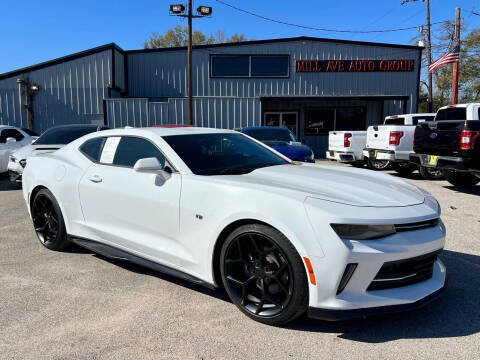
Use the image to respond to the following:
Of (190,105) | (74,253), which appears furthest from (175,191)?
(190,105)

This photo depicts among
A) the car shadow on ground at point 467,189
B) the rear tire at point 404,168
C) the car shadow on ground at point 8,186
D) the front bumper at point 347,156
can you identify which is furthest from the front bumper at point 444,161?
the car shadow on ground at point 8,186

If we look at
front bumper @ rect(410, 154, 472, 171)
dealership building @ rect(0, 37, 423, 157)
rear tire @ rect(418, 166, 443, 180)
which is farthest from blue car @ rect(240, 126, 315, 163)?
dealership building @ rect(0, 37, 423, 157)

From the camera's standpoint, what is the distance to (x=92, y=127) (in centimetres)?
905

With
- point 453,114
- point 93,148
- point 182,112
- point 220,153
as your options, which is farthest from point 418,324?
point 182,112

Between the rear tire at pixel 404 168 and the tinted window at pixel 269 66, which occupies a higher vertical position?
the tinted window at pixel 269 66

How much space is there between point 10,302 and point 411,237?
3.21 metres

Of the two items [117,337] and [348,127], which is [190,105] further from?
[117,337]

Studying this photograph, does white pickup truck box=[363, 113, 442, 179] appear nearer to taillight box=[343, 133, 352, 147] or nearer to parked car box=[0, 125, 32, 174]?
taillight box=[343, 133, 352, 147]

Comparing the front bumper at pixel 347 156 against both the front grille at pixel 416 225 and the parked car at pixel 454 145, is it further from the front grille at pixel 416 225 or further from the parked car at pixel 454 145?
the front grille at pixel 416 225

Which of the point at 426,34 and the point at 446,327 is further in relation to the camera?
the point at 426,34

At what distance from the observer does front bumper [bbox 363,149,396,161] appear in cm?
1095

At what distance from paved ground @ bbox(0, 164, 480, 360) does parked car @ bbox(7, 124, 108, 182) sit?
16.6ft

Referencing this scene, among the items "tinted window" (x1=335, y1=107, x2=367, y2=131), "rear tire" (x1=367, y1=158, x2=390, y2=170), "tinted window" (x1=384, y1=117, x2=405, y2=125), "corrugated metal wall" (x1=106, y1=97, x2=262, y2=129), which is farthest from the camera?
"tinted window" (x1=335, y1=107, x2=367, y2=131)

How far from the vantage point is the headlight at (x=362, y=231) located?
244 cm
